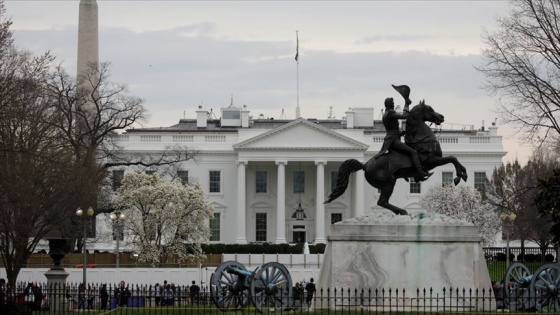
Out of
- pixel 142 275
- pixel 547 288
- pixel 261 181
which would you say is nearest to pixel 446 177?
pixel 261 181

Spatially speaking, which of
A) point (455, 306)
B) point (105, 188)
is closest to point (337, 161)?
point (105, 188)

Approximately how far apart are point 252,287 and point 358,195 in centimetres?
7016

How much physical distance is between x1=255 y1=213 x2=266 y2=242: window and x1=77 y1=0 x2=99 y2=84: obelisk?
67.7ft

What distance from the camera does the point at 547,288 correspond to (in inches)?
1298

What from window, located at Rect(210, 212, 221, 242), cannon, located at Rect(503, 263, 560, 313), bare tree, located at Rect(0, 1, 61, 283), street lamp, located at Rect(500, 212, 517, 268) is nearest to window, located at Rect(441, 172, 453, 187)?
window, located at Rect(210, 212, 221, 242)

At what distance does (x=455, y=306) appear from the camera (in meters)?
32.1

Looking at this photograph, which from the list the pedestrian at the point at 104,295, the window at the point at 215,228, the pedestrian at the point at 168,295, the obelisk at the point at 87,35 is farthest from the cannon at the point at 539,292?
the window at the point at 215,228

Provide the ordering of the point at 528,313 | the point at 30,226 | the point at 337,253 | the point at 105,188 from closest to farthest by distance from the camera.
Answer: the point at 528,313
the point at 337,253
the point at 30,226
the point at 105,188

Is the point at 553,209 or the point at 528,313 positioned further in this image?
the point at 553,209

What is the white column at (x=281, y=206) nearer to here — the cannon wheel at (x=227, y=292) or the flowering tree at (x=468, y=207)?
the flowering tree at (x=468, y=207)

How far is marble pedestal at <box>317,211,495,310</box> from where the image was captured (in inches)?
1318

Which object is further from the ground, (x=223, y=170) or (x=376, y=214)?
(x=223, y=170)

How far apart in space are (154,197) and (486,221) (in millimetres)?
23159

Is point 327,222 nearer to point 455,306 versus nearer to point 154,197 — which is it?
point 154,197
